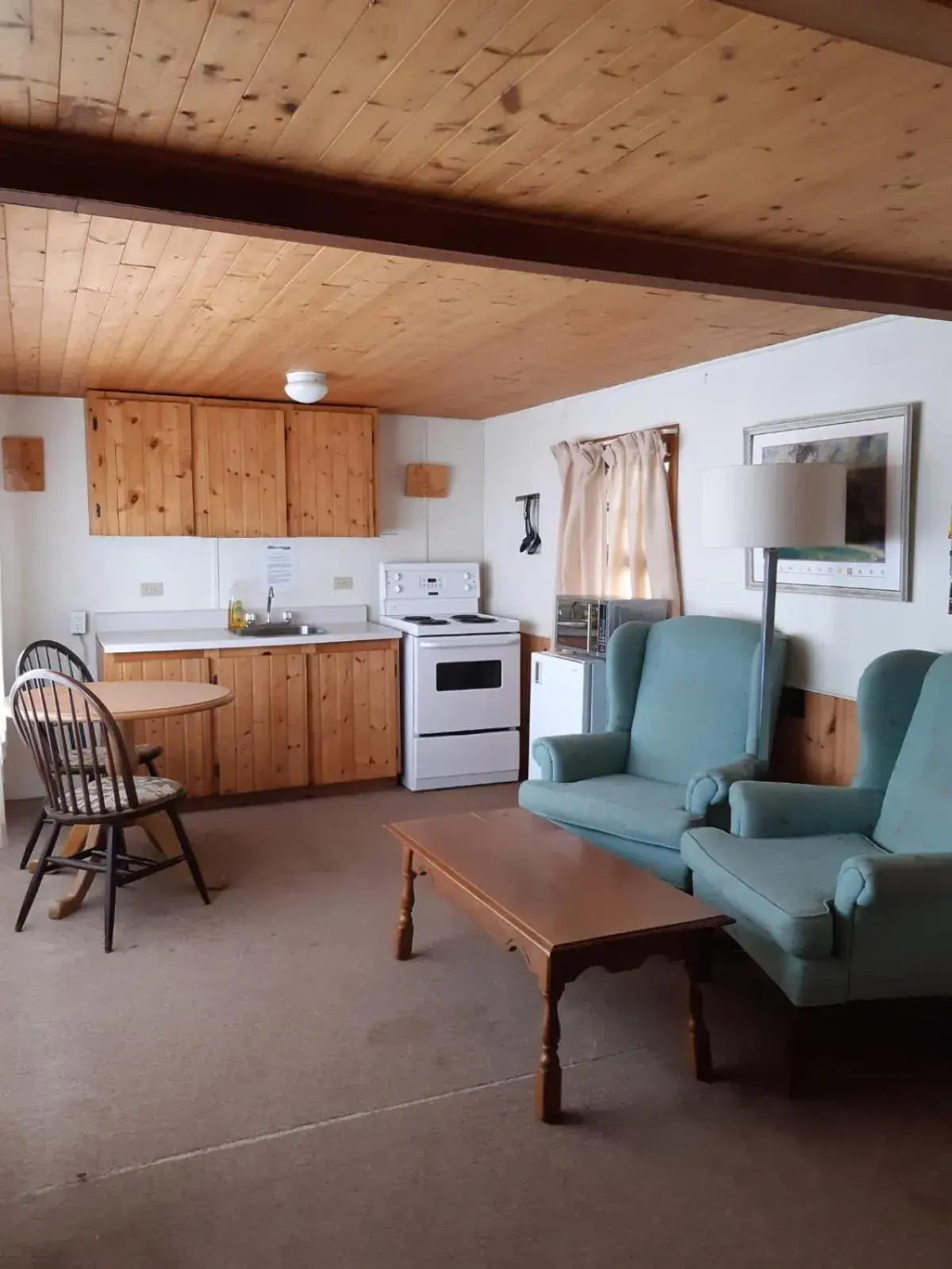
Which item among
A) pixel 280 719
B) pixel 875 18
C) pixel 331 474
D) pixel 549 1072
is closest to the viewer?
pixel 875 18

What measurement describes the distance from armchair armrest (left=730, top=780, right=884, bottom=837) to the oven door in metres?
2.36

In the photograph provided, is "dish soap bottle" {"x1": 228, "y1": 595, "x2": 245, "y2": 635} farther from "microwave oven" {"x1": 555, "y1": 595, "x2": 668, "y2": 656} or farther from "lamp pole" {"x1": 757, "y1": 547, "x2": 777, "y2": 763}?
"lamp pole" {"x1": 757, "y1": 547, "x2": 777, "y2": 763}

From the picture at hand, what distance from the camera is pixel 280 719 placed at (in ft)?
16.9

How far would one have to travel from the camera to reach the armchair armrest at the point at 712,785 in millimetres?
3357

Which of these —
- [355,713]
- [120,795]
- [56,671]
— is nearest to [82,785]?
[120,795]

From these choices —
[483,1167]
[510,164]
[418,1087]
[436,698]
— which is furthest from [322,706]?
[510,164]

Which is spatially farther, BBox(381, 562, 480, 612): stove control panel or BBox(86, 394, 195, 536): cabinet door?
BBox(381, 562, 480, 612): stove control panel

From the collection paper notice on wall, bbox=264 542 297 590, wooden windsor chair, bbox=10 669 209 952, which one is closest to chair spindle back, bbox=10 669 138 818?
wooden windsor chair, bbox=10 669 209 952

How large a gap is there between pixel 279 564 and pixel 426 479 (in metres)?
1.02

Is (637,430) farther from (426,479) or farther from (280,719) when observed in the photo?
(280,719)

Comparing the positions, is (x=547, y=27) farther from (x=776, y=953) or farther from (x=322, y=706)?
(x=322, y=706)

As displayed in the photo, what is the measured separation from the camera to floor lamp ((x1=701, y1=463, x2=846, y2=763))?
3.24 meters

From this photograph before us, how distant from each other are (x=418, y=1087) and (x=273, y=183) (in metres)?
2.17

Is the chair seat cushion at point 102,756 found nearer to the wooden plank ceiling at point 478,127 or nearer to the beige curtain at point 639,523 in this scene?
the wooden plank ceiling at point 478,127
